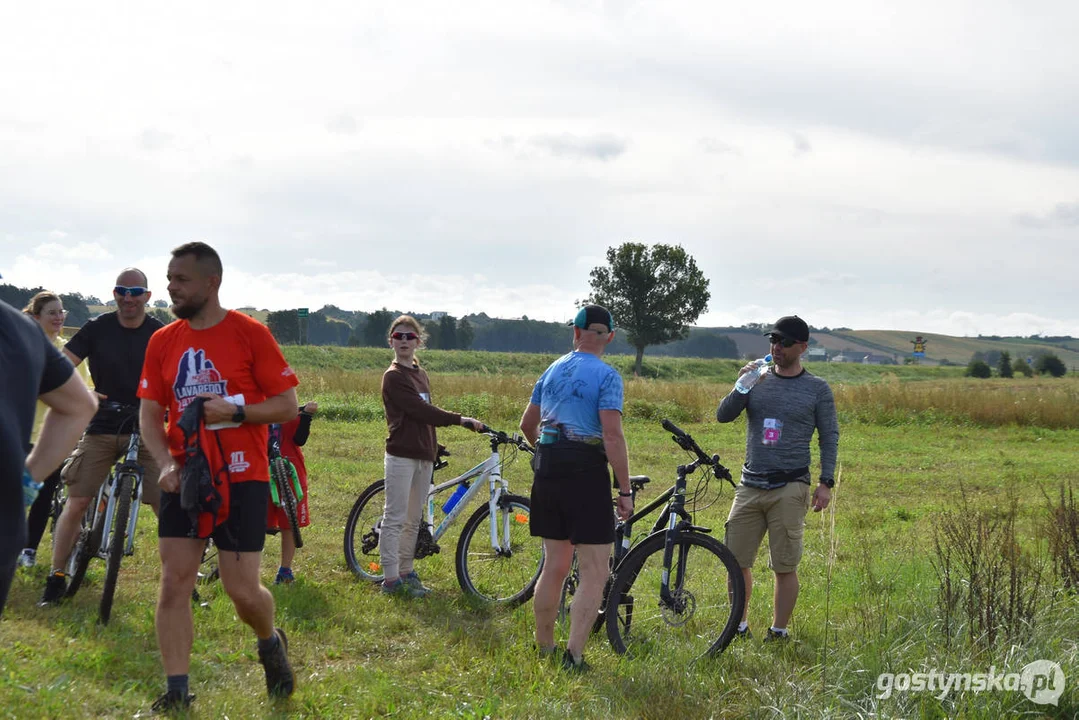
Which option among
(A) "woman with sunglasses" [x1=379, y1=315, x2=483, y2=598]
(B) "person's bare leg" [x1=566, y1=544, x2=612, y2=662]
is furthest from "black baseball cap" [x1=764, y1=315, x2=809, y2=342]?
(A) "woman with sunglasses" [x1=379, y1=315, x2=483, y2=598]

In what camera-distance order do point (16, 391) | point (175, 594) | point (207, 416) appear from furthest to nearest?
point (175, 594) < point (207, 416) < point (16, 391)

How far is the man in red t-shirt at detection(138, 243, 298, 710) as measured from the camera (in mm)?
4223

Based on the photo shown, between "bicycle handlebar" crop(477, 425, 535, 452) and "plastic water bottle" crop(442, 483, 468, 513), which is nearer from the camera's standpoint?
"bicycle handlebar" crop(477, 425, 535, 452)

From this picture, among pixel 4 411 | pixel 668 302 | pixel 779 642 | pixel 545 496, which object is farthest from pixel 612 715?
pixel 668 302

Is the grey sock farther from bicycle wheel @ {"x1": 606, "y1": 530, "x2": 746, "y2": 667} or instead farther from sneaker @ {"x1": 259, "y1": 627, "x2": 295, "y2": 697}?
bicycle wheel @ {"x1": 606, "y1": 530, "x2": 746, "y2": 667}

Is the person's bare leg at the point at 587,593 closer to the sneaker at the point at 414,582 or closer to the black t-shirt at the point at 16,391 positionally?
the sneaker at the point at 414,582

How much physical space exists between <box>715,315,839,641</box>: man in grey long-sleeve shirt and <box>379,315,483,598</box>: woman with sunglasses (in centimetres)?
207

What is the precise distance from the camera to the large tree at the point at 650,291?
74625mm

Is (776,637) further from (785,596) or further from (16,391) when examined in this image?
(16,391)

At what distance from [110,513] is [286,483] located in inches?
50.3

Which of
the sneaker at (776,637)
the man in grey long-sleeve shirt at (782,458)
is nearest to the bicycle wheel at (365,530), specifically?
the man in grey long-sleeve shirt at (782,458)

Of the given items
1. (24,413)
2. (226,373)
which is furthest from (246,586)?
(24,413)

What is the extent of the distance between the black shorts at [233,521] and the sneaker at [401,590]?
2873mm

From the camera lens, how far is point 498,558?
719 centimetres
